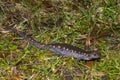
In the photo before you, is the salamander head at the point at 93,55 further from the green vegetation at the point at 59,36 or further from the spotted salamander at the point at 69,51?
the green vegetation at the point at 59,36

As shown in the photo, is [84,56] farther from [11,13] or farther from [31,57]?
[11,13]

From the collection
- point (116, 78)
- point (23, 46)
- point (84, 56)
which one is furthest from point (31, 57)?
point (116, 78)

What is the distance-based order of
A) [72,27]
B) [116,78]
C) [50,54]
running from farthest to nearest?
[72,27] < [50,54] < [116,78]

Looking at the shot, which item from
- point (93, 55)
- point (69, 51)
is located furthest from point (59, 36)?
point (93, 55)

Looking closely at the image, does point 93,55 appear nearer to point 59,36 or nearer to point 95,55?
point 95,55

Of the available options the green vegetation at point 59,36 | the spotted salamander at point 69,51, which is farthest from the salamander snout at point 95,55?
the green vegetation at point 59,36

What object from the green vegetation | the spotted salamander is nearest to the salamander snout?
the spotted salamander

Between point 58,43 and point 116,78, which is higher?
point 58,43

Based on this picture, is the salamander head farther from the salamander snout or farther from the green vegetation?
the green vegetation

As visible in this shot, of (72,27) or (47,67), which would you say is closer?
(47,67)
